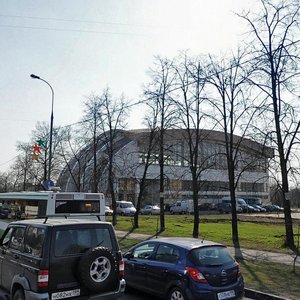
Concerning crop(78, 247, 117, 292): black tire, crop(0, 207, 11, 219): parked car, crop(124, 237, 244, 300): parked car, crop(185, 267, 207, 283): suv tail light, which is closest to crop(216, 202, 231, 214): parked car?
crop(0, 207, 11, 219): parked car

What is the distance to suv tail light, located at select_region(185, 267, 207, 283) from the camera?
7.56 m

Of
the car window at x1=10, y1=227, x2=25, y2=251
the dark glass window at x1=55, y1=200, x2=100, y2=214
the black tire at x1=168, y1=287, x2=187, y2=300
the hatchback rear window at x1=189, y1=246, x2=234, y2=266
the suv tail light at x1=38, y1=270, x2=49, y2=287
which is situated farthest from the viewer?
the dark glass window at x1=55, y1=200, x2=100, y2=214

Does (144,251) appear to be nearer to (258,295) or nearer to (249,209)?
(258,295)

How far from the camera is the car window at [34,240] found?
21.8 feet

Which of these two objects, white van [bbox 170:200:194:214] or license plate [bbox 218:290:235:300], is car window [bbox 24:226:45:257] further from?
white van [bbox 170:200:194:214]

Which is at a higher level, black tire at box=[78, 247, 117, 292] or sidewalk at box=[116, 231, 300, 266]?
black tire at box=[78, 247, 117, 292]

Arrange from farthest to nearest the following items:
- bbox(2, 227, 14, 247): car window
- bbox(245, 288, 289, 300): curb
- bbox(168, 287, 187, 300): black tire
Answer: bbox(245, 288, 289, 300): curb, bbox(2, 227, 14, 247): car window, bbox(168, 287, 187, 300): black tire

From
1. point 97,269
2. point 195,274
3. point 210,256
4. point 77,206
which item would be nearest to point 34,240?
point 97,269

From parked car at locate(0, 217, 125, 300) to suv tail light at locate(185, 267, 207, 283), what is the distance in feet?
4.45

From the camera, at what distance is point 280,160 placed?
19562mm

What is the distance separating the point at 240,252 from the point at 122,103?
59.6 feet

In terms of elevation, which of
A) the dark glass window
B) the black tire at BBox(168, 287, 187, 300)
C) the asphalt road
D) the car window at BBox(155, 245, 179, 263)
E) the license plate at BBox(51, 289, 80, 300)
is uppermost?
the dark glass window

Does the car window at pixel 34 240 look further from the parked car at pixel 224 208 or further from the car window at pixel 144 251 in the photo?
the parked car at pixel 224 208

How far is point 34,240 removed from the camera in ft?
22.7
